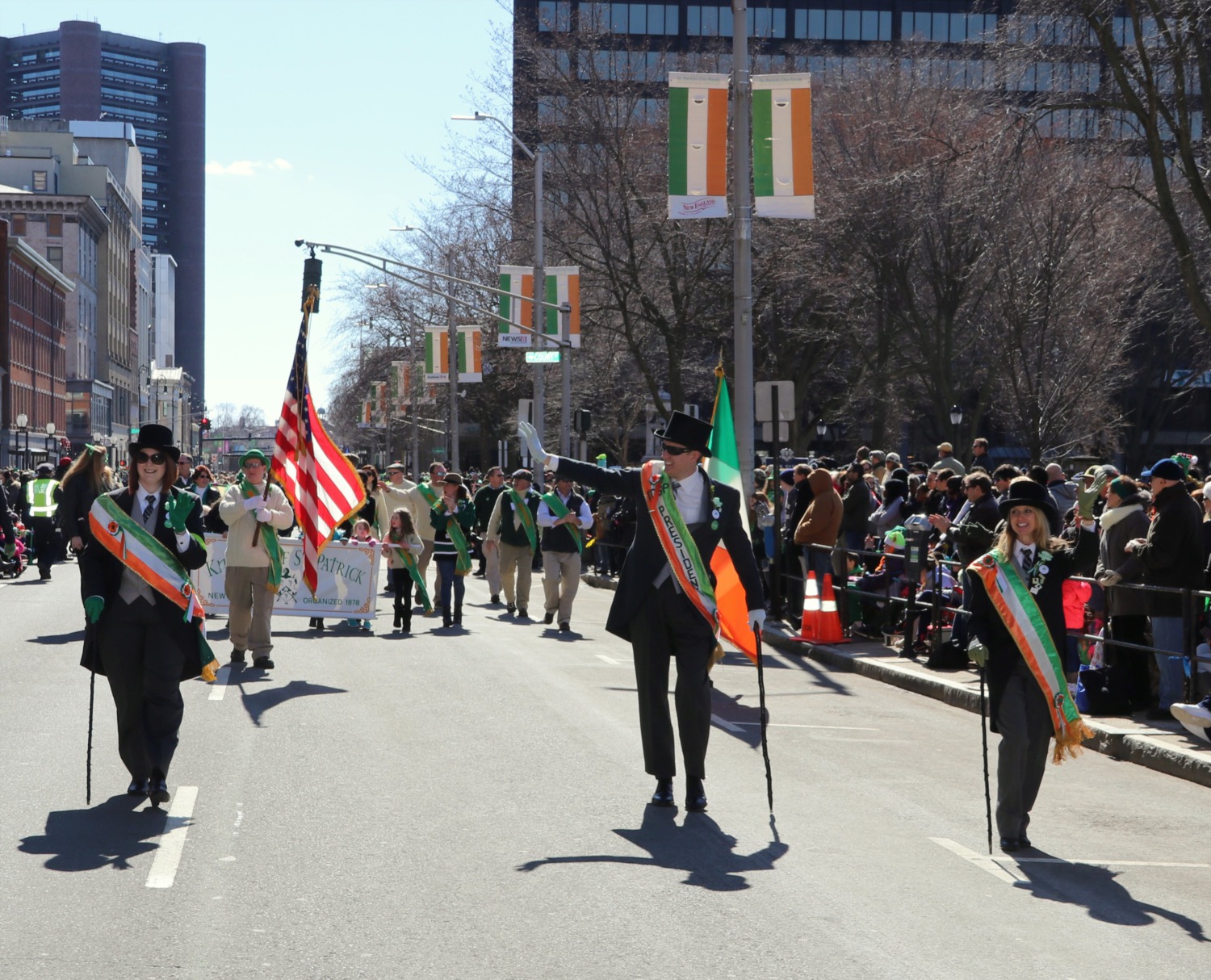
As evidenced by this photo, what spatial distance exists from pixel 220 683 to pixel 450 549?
6.72m

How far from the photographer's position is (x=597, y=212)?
3631 centimetres

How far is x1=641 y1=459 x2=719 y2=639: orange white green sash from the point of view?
8.43 meters

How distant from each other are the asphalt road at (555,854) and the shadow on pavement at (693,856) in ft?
0.07

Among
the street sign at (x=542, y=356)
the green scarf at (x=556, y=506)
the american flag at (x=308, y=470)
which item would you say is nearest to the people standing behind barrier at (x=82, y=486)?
the american flag at (x=308, y=470)

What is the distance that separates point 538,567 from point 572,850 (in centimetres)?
2868

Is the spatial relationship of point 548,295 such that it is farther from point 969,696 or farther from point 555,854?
point 555,854

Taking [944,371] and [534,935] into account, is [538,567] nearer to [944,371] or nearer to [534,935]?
[944,371]

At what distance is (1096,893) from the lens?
272 inches

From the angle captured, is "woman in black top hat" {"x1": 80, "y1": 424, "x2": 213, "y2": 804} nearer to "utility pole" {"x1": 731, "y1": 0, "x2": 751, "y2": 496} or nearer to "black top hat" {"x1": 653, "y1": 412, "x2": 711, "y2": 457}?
"black top hat" {"x1": 653, "y1": 412, "x2": 711, "y2": 457}

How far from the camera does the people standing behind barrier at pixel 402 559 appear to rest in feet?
62.4

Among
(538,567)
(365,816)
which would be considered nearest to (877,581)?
(365,816)

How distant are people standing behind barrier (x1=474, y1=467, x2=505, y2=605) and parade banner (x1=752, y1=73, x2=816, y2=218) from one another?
18.7 ft

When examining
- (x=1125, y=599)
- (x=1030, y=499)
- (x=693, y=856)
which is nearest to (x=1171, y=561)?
(x=1125, y=599)

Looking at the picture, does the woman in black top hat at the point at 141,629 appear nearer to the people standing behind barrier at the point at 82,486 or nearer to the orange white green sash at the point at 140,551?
the orange white green sash at the point at 140,551
